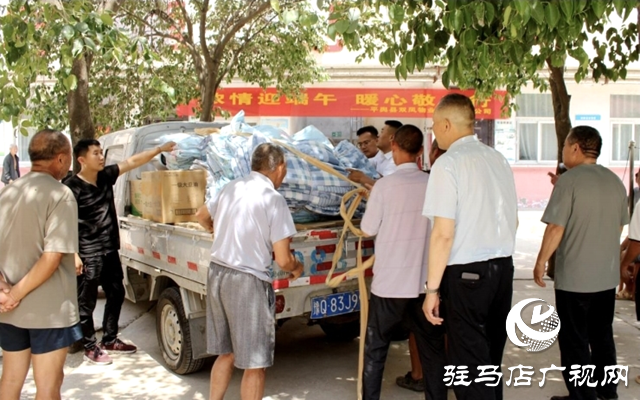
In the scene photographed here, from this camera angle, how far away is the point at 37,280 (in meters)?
3.30

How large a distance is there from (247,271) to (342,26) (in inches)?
58.9

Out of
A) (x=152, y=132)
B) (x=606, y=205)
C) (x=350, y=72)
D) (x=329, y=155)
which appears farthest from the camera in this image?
(x=350, y=72)

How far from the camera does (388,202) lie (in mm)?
3951

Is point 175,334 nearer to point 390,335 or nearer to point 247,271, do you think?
point 247,271

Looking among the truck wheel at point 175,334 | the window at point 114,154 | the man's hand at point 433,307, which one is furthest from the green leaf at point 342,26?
the window at point 114,154

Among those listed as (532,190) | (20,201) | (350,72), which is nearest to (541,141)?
(532,190)

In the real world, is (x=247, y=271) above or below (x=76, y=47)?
below

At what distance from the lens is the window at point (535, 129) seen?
17234 mm

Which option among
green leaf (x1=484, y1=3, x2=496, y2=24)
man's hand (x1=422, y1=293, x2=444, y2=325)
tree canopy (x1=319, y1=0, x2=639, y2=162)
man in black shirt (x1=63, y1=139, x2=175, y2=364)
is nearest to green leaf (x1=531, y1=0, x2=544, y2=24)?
tree canopy (x1=319, y1=0, x2=639, y2=162)

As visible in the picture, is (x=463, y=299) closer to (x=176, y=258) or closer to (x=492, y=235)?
(x=492, y=235)

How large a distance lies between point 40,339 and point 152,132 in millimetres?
3157

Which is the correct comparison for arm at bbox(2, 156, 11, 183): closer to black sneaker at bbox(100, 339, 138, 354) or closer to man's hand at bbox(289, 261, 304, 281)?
black sneaker at bbox(100, 339, 138, 354)

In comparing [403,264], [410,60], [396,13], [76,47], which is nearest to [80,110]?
[76,47]

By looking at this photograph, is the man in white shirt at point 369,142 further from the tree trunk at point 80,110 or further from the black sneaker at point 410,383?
the tree trunk at point 80,110
